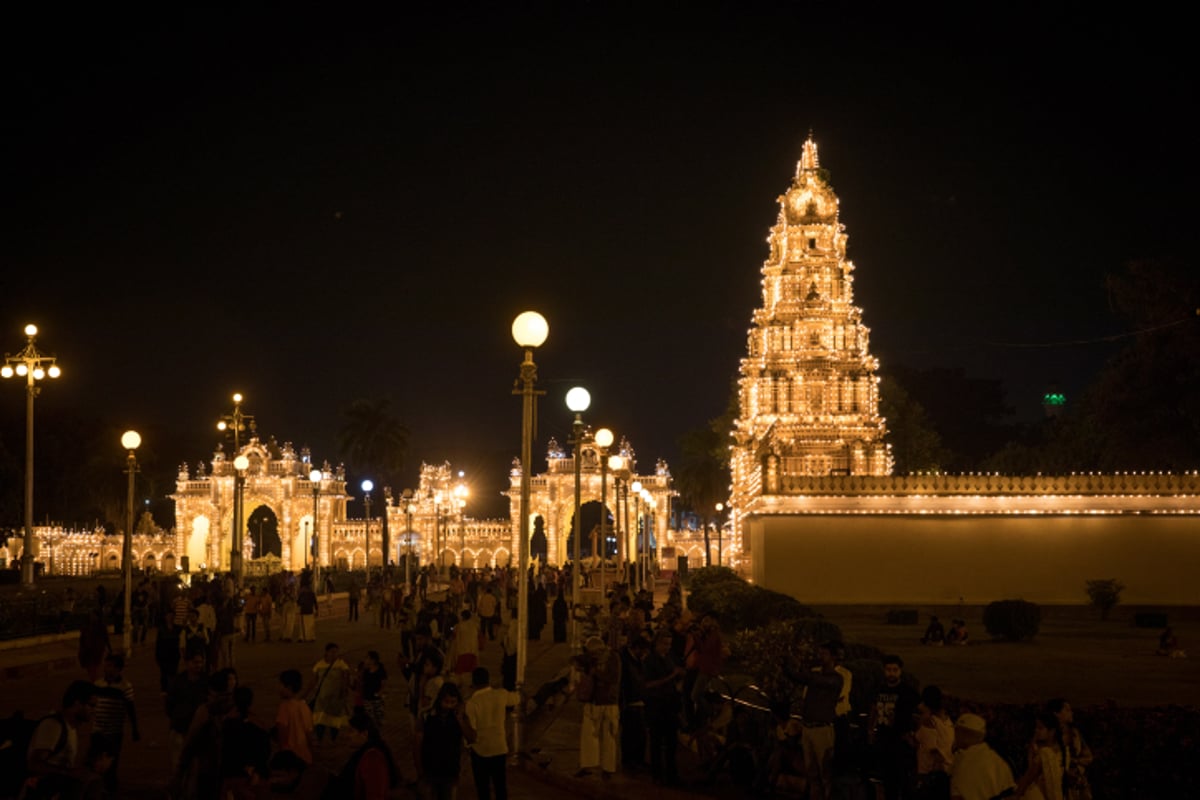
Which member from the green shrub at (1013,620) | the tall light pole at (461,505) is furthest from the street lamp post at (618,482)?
the tall light pole at (461,505)

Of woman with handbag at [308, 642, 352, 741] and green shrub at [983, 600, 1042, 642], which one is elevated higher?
woman with handbag at [308, 642, 352, 741]

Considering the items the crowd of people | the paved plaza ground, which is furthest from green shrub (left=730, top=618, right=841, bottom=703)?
the paved plaza ground

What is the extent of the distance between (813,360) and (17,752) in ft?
142

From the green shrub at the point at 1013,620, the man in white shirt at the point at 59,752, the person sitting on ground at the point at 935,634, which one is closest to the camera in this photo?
the man in white shirt at the point at 59,752

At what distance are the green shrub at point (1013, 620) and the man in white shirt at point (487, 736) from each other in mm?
21726

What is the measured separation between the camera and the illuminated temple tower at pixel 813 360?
4997cm

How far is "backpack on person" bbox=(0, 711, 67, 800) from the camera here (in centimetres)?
889

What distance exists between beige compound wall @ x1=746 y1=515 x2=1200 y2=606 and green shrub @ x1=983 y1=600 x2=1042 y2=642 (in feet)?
19.2

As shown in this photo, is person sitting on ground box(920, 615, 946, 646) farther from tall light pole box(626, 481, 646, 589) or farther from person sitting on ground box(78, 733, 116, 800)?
person sitting on ground box(78, 733, 116, 800)

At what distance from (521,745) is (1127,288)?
45.9 metres

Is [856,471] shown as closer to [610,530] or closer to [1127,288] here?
[1127,288]

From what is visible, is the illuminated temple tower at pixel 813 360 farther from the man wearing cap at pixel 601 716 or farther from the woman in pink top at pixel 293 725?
the woman in pink top at pixel 293 725

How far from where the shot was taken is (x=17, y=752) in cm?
909

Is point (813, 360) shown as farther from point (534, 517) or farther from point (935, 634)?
point (534, 517)
